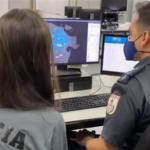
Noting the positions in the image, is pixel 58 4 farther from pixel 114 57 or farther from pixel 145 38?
pixel 145 38

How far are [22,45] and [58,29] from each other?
95 centimetres

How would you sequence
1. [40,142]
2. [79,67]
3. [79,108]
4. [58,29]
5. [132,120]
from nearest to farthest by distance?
[40,142] < [132,120] < [79,108] < [58,29] < [79,67]

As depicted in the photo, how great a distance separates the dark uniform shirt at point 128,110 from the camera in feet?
3.24

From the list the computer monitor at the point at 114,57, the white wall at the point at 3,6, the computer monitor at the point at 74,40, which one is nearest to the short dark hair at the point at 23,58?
the computer monitor at the point at 74,40

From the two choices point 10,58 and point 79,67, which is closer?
point 10,58

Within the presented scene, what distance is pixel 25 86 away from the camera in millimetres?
868

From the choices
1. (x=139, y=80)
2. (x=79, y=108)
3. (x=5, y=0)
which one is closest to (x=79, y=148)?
(x=79, y=108)

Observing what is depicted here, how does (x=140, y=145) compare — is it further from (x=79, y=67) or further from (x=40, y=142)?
(x=79, y=67)

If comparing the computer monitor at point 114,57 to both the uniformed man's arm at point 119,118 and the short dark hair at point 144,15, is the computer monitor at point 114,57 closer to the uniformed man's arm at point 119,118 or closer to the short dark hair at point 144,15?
the short dark hair at point 144,15

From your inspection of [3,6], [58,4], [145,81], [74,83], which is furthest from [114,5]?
[145,81]

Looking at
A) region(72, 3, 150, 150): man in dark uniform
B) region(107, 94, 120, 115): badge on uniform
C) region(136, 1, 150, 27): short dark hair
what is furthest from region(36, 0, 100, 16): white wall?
region(107, 94, 120, 115): badge on uniform

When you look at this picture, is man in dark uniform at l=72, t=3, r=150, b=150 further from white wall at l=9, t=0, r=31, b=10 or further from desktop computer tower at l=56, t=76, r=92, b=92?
white wall at l=9, t=0, r=31, b=10

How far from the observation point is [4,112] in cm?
81

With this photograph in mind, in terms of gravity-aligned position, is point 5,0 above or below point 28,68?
above
